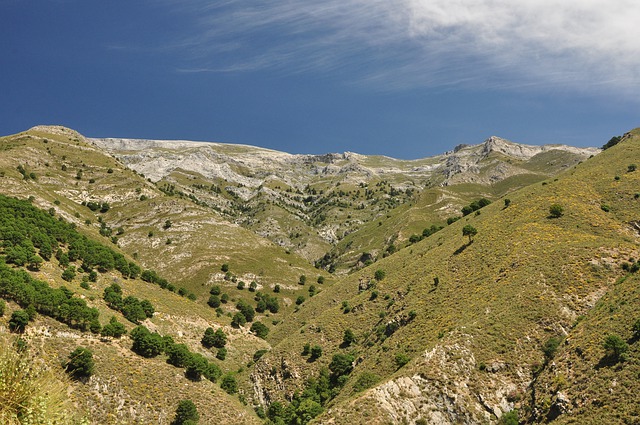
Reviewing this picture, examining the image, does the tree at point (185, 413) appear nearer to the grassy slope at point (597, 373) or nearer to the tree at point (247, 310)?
the grassy slope at point (597, 373)

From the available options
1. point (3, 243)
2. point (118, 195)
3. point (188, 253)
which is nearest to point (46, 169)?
point (118, 195)

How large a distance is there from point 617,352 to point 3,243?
315 feet

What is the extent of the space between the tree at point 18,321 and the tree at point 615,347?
73573 mm

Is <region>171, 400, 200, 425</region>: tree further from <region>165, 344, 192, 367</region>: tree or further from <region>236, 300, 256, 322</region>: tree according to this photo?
<region>236, 300, 256, 322</region>: tree

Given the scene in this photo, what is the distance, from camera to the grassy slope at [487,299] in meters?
53.3

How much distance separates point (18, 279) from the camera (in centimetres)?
6069

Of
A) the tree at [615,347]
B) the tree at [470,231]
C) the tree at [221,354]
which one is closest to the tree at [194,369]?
the tree at [221,354]

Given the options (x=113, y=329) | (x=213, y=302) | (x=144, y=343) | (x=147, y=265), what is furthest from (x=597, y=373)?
(x=147, y=265)

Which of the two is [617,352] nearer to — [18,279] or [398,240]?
[18,279]

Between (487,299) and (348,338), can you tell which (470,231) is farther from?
(348,338)

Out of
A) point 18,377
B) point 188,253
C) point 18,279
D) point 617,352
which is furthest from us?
point 188,253

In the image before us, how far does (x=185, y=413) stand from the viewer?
56.4m

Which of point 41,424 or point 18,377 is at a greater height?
point 18,377

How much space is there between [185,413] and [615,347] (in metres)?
54.9
